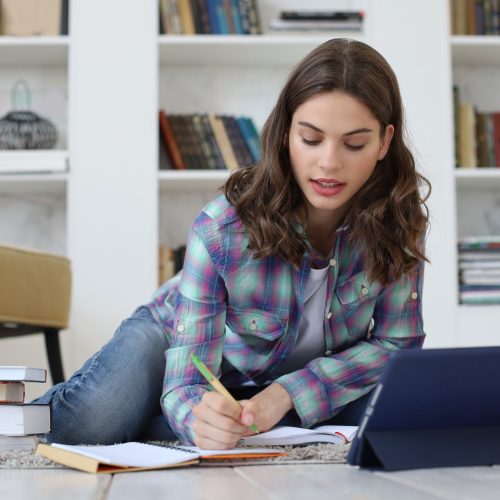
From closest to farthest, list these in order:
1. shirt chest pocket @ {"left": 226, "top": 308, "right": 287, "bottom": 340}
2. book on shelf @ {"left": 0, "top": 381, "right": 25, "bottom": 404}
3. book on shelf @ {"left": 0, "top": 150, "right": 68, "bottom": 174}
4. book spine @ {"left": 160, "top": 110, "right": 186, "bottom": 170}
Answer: book on shelf @ {"left": 0, "top": 381, "right": 25, "bottom": 404}
shirt chest pocket @ {"left": 226, "top": 308, "right": 287, "bottom": 340}
book on shelf @ {"left": 0, "top": 150, "right": 68, "bottom": 174}
book spine @ {"left": 160, "top": 110, "right": 186, "bottom": 170}

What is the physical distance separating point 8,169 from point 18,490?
2.16 meters

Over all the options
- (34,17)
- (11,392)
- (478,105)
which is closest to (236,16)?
(34,17)

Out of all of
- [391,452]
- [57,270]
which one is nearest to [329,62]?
[391,452]

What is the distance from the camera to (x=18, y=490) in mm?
992

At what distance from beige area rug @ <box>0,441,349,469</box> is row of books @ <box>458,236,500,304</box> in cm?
187

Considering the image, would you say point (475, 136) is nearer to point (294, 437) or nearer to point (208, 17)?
point (208, 17)

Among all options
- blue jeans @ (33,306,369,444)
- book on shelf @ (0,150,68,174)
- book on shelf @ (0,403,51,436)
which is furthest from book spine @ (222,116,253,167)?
book on shelf @ (0,403,51,436)

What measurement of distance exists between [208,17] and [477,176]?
1085 mm

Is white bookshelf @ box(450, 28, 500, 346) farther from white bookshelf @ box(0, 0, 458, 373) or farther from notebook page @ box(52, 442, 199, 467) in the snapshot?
notebook page @ box(52, 442, 199, 467)

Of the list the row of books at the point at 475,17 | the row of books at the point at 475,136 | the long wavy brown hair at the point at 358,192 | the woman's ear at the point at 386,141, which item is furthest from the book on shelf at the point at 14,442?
the row of books at the point at 475,17

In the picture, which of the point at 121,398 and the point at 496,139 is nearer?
the point at 121,398

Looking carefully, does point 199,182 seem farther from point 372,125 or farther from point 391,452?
point 391,452

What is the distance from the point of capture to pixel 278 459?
120 centimetres

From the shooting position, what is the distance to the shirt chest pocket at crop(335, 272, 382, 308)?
63.2 inches
